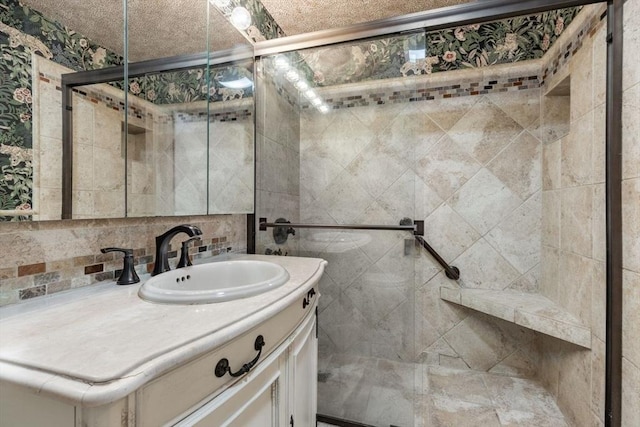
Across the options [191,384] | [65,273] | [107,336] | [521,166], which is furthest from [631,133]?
[65,273]

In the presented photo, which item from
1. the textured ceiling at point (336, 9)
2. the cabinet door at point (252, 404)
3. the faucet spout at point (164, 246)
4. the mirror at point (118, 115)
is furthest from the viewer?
the textured ceiling at point (336, 9)

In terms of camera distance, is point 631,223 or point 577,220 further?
point 577,220

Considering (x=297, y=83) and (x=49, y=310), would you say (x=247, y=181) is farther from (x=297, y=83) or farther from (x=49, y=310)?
(x=49, y=310)

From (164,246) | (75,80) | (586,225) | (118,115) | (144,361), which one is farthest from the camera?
(586,225)

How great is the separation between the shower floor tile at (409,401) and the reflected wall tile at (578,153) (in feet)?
4.09

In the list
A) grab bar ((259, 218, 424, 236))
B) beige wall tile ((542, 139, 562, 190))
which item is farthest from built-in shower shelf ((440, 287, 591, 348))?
beige wall tile ((542, 139, 562, 190))

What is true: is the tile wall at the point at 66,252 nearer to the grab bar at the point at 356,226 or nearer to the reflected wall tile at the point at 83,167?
the reflected wall tile at the point at 83,167

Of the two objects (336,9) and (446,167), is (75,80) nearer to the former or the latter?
(336,9)

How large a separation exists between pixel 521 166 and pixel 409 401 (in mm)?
1611

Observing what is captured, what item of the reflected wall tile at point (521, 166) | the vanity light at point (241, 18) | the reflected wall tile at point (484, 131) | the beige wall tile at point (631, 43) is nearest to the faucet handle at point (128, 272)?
the vanity light at point (241, 18)

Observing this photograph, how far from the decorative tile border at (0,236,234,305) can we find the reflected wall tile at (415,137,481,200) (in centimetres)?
178

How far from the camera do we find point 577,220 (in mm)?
1482

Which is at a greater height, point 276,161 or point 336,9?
point 336,9

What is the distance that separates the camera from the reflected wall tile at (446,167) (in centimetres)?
201
